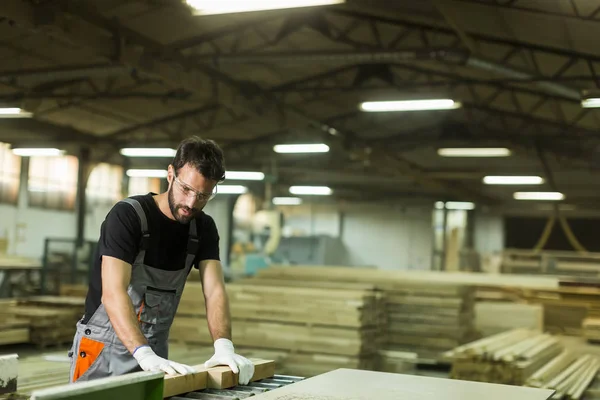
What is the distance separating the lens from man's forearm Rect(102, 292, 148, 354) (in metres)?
3.28

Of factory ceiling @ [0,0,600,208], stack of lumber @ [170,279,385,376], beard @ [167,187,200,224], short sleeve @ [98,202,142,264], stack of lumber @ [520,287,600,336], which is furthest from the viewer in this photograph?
stack of lumber @ [520,287,600,336]

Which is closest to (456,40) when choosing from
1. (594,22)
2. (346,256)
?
(594,22)

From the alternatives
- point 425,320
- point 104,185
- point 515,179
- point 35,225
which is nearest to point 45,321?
point 425,320

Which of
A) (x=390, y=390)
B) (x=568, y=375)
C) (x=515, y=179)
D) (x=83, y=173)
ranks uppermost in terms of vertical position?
(x=515, y=179)

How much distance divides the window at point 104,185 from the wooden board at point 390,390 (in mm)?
19742

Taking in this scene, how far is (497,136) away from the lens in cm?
1811

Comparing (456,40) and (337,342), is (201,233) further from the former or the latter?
(456,40)

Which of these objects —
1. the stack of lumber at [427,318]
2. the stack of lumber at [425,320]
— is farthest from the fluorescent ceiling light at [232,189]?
the stack of lumber at [425,320]

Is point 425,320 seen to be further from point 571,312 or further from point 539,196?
point 539,196

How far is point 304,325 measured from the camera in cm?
1014

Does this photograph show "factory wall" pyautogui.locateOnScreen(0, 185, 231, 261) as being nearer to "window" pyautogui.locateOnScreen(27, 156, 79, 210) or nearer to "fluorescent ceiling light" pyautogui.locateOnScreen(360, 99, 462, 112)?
"window" pyautogui.locateOnScreen(27, 156, 79, 210)

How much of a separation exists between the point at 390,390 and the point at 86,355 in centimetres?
148

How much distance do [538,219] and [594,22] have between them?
21.7m

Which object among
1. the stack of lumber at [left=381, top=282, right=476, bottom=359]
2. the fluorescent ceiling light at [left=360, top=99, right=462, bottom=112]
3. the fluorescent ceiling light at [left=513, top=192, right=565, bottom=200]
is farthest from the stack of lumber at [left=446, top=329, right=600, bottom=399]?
the fluorescent ceiling light at [left=513, top=192, right=565, bottom=200]
